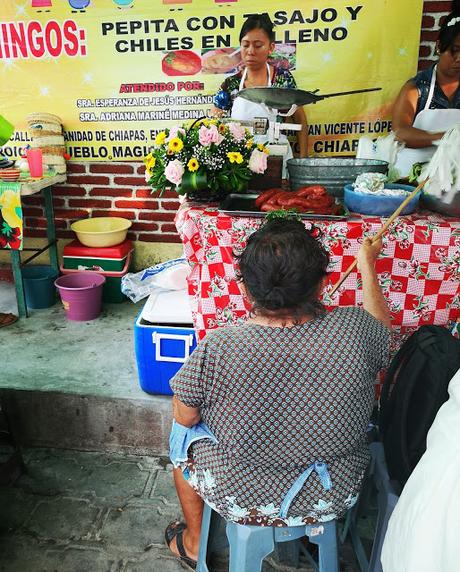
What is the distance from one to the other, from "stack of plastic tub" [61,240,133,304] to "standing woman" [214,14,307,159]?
1.30m

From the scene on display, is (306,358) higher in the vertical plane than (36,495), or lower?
higher

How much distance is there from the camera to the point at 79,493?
2.44 m

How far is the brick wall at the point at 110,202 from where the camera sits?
13.8ft

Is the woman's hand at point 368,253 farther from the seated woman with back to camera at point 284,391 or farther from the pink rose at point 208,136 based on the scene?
the pink rose at point 208,136

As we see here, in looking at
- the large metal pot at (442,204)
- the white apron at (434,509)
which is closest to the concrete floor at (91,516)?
the white apron at (434,509)

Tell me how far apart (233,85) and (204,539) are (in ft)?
9.98

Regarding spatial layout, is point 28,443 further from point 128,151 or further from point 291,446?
point 128,151

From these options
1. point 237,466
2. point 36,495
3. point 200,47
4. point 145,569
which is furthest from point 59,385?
point 200,47

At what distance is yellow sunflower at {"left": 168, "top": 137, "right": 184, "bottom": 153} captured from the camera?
233 cm

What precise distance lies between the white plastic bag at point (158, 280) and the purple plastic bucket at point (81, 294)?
2.33 ft

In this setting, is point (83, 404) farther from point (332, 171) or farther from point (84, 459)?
point (332, 171)

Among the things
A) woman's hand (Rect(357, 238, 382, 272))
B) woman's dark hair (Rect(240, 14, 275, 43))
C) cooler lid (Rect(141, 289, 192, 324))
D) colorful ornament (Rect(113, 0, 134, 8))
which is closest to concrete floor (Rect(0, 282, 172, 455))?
cooler lid (Rect(141, 289, 192, 324))

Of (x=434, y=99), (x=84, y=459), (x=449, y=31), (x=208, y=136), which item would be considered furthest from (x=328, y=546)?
(x=449, y=31)

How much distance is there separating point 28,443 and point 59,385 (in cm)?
37
